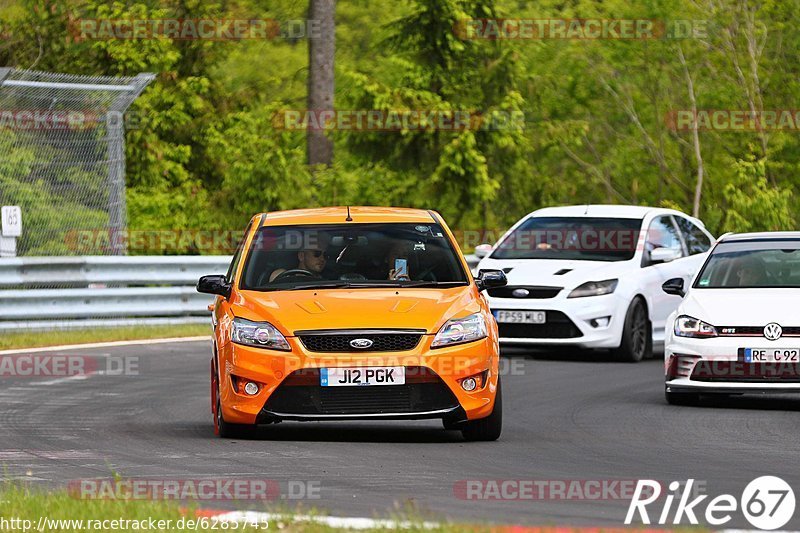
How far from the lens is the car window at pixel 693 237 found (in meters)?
20.9

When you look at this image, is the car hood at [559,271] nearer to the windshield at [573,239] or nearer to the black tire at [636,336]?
the windshield at [573,239]

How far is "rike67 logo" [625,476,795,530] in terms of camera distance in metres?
7.61

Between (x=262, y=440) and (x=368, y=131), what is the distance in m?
24.5

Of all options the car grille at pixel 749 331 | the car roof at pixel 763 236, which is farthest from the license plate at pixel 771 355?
the car roof at pixel 763 236

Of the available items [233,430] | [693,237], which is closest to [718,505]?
[233,430]

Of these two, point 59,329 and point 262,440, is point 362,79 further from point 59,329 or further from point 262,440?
point 262,440

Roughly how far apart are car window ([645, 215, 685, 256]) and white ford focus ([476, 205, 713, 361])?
0.5 inches

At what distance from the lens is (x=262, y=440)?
11.3 meters

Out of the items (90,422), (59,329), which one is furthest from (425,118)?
(90,422)

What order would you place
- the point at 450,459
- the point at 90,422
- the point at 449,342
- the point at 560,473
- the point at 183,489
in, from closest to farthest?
the point at 183,489 < the point at 560,473 < the point at 450,459 < the point at 449,342 < the point at 90,422

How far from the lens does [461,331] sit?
10945mm

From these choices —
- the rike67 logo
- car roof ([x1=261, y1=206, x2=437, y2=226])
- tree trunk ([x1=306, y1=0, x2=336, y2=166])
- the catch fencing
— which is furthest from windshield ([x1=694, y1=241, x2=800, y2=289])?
tree trunk ([x1=306, y1=0, x2=336, y2=166])

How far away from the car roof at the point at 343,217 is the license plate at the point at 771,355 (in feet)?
9.49

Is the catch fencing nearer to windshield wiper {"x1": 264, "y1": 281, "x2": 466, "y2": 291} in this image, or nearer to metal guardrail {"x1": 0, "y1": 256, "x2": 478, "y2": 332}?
metal guardrail {"x1": 0, "y1": 256, "x2": 478, "y2": 332}
